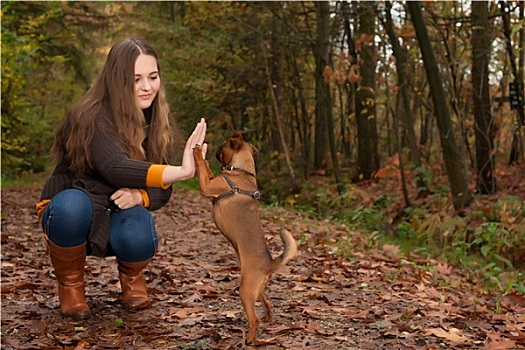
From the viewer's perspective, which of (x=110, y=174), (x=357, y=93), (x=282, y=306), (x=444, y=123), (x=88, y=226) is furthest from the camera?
(x=357, y=93)

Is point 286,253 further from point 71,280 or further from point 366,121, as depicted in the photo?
point 366,121

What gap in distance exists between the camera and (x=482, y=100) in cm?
1219

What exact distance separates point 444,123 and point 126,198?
25.7 feet

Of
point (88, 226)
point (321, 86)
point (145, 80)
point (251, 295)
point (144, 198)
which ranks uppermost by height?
point (321, 86)

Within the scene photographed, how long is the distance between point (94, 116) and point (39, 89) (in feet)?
77.1

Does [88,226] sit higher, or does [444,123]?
[444,123]

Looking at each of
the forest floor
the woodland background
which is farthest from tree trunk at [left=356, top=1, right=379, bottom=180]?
the forest floor

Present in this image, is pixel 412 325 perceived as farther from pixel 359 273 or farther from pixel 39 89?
pixel 39 89

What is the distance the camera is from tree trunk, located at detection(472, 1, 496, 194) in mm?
11844

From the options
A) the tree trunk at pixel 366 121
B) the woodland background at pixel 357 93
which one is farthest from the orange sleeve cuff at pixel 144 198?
the tree trunk at pixel 366 121

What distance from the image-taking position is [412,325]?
3.94 meters

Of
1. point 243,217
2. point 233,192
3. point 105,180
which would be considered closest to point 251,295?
point 243,217

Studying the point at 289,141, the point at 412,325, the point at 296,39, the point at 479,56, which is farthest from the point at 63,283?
the point at 289,141

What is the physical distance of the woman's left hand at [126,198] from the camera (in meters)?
3.97
